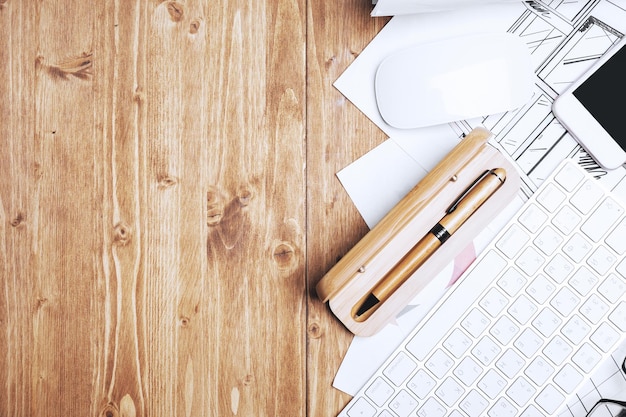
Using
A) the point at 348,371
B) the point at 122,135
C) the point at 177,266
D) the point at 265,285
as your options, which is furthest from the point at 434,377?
the point at 122,135

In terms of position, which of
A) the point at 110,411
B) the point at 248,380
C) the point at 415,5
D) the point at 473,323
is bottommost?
the point at 110,411

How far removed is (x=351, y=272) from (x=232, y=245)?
145 mm

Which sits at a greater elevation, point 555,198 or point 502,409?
point 555,198

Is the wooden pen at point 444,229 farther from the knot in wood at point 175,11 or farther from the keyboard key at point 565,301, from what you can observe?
the knot in wood at point 175,11

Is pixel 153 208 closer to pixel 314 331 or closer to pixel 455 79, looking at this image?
pixel 314 331

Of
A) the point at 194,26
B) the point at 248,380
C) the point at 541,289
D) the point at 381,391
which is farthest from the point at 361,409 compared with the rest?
the point at 194,26

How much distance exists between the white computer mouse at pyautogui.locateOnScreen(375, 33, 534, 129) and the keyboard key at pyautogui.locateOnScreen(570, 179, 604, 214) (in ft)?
0.39

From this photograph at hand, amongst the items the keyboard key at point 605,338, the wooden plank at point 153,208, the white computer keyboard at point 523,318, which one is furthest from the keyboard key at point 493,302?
the wooden plank at point 153,208

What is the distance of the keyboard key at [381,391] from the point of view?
22.5 inches

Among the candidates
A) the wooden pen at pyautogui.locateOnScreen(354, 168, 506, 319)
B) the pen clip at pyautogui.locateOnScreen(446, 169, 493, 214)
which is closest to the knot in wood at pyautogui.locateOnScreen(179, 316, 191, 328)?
the wooden pen at pyautogui.locateOnScreen(354, 168, 506, 319)

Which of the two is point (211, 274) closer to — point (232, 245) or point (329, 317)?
point (232, 245)

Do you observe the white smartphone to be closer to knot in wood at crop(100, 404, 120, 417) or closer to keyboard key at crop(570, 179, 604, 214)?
keyboard key at crop(570, 179, 604, 214)

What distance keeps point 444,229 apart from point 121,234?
0.36 m

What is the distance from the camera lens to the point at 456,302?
0.57 meters
